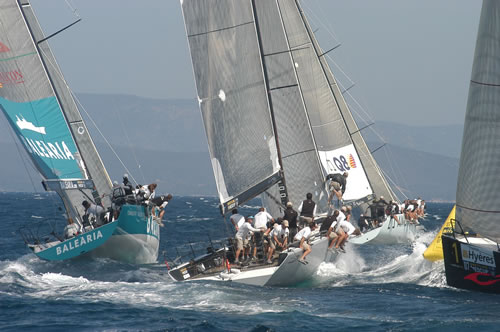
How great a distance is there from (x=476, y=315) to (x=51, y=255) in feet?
36.8

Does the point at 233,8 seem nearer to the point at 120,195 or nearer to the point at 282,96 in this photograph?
the point at 282,96

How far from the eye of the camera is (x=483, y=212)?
14.9 meters

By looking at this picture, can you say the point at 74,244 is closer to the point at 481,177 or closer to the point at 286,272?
the point at 286,272

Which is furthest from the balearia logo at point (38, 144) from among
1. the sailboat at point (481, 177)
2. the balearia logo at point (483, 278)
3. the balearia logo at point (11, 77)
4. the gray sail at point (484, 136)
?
the balearia logo at point (483, 278)

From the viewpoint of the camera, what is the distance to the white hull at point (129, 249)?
810 inches

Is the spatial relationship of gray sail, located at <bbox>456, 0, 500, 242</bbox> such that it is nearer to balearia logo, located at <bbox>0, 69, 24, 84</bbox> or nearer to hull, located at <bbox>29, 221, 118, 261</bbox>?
hull, located at <bbox>29, 221, 118, 261</bbox>

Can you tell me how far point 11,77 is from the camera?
23.2 meters

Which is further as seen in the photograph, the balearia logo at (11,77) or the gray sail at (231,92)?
the balearia logo at (11,77)

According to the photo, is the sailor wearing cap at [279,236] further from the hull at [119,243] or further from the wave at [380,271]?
the hull at [119,243]

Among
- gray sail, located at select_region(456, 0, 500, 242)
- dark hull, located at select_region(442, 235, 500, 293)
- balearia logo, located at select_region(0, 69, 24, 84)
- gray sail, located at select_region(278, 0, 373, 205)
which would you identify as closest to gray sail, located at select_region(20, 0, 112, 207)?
balearia logo, located at select_region(0, 69, 24, 84)

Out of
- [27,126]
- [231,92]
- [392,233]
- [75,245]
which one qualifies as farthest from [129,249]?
[392,233]

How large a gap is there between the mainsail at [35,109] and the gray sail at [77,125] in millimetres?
271

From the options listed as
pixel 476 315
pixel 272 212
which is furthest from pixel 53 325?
pixel 272 212

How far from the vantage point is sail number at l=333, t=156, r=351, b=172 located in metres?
27.6
